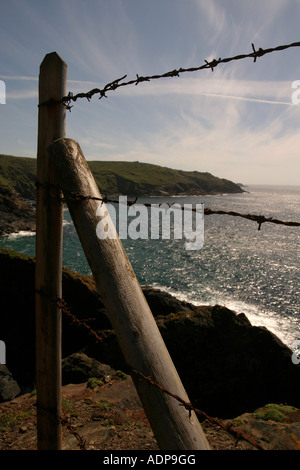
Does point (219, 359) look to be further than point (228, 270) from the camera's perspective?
No

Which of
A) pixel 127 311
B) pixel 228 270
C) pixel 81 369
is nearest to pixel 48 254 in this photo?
pixel 127 311

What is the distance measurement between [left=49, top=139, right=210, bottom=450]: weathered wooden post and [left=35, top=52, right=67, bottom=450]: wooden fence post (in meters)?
0.27

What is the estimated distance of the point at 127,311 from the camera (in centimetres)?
181

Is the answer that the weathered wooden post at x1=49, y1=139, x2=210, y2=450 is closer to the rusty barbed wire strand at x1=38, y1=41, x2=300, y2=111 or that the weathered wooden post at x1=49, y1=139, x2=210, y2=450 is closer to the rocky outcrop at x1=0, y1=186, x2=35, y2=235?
the rusty barbed wire strand at x1=38, y1=41, x2=300, y2=111

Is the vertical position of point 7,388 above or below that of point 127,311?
below

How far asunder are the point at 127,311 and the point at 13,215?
6733 centimetres

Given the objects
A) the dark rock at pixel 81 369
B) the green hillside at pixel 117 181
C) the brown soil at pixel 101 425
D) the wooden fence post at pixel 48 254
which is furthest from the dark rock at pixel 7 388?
the green hillside at pixel 117 181

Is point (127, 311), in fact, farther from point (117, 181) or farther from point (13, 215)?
point (117, 181)

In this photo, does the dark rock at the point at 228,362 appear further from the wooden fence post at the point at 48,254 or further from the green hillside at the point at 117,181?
the green hillside at the point at 117,181

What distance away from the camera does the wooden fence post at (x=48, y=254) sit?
235cm

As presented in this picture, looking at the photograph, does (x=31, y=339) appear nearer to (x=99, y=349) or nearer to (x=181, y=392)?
(x=99, y=349)

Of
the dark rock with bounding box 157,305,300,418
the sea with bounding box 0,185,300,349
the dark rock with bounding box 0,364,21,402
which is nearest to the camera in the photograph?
the dark rock with bounding box 0,364,21,402

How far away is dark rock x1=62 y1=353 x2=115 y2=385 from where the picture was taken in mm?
11023

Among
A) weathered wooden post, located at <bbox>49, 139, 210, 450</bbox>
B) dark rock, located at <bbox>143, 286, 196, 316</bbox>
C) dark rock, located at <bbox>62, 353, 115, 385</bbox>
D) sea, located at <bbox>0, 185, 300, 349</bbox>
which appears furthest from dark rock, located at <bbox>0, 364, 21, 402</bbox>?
sea, located at <bbox>0, 185, 300, 349</bbox>
